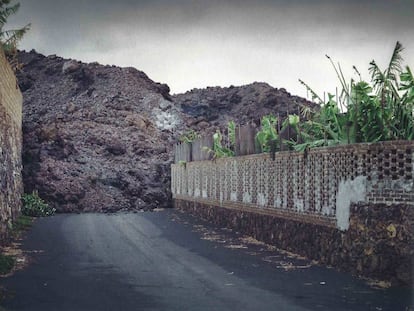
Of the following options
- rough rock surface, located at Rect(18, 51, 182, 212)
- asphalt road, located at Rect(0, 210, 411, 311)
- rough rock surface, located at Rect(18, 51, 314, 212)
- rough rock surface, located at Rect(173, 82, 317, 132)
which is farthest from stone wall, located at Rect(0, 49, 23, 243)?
rough rock surface, located at Rect(173, 82, 317, 132)

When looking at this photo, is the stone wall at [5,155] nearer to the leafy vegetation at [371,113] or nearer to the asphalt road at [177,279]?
the asphalt road at [177,279]

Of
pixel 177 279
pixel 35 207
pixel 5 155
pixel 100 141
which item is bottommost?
pixel 177 279

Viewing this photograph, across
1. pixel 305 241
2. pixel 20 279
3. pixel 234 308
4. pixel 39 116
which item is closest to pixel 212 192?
pixel 305 241

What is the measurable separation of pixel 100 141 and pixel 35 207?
40.4 ft

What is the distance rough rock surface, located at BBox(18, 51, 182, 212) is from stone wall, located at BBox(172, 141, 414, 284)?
46.1 feet

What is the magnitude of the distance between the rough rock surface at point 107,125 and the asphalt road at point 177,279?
4.30 metres

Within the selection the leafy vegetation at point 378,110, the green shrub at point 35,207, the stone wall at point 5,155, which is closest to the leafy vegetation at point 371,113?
the leafy vegetation at point 378,110

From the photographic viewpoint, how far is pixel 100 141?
37.2 meters

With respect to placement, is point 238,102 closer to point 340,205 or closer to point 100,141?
point 100,141

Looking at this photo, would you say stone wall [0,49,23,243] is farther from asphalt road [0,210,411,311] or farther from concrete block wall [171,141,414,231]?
concrete block wall [171,141,414,231]

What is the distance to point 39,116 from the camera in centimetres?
5066

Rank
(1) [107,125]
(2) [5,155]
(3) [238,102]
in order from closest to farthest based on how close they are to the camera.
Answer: (2) [5,155] < (1) [107,125] < (3) [238,102]

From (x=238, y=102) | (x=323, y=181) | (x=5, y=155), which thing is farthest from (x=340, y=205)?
(x=238, y=102)

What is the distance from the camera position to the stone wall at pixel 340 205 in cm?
992
